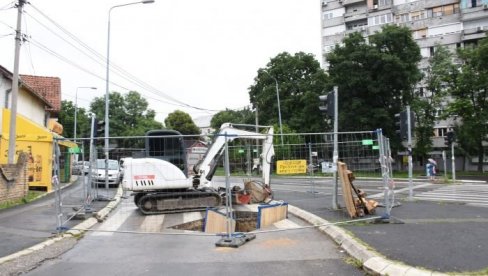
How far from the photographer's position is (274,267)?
6.88m

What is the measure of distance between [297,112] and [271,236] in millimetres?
46376

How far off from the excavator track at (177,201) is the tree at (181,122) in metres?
66.4

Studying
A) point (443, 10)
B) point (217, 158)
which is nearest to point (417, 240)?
point (217, 158)

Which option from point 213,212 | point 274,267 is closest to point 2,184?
point 213,212

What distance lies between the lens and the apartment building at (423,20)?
2057 inches

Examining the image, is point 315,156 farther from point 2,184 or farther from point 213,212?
point 2,184

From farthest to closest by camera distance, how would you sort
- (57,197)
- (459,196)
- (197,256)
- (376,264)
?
(459,196) → (57,197) → (197,256) → (376,264)

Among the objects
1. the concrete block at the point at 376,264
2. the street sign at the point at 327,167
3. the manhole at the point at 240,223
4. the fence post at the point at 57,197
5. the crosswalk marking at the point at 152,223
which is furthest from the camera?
A: the street sign at the point at 327,167

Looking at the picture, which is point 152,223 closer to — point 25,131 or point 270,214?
point 270,214

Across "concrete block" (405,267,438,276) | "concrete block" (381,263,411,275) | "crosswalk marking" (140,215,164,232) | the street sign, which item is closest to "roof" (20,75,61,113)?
"crosswalk marking" (140,215,164,232)

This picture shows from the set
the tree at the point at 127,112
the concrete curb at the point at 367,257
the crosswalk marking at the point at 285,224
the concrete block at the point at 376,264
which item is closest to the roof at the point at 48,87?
the crosswalk marking at the point at 285,224

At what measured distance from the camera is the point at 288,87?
189ft

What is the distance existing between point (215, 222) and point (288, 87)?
47861 millimetres

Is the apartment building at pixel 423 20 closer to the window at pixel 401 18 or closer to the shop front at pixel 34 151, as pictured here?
the window at pixel 401 18
